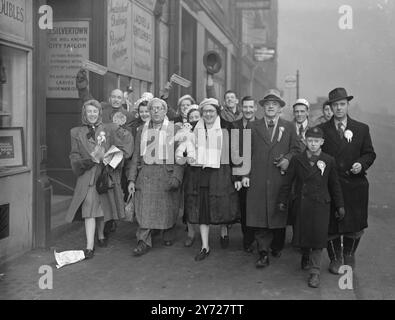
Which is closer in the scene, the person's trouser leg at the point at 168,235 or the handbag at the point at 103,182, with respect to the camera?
the handbag at the point at 103,182

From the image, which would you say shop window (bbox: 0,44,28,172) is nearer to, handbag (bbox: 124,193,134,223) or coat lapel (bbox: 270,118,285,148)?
handbag (bbox: 124,193,134,223)

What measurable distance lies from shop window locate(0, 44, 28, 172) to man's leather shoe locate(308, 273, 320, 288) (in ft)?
11.0

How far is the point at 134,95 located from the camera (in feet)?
34.9

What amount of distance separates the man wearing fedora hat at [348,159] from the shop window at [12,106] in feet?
11.0

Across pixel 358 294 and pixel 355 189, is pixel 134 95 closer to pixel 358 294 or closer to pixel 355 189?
pixel 355 189

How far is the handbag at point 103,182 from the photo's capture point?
5.67 m

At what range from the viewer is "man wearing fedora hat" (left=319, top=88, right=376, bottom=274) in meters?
5.10

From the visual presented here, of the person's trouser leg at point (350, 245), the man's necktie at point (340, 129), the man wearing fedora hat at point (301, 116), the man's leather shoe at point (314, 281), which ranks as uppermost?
the man wearing fedora hat at point (301, 116)

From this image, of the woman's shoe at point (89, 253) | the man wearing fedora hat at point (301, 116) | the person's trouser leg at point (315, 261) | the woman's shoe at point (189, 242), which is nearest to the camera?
the person's trouser leg at point (315, 261)

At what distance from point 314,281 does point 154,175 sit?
2.17 meters

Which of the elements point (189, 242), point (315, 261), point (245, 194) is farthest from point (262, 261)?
point (189, 242)

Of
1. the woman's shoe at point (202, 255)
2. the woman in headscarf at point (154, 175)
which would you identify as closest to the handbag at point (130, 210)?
the woman in headscarf at point (154, 175)

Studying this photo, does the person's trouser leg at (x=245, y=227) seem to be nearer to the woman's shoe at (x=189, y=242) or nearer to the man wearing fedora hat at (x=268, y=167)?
the man wearing fedora hat at (x=268, y=167)
